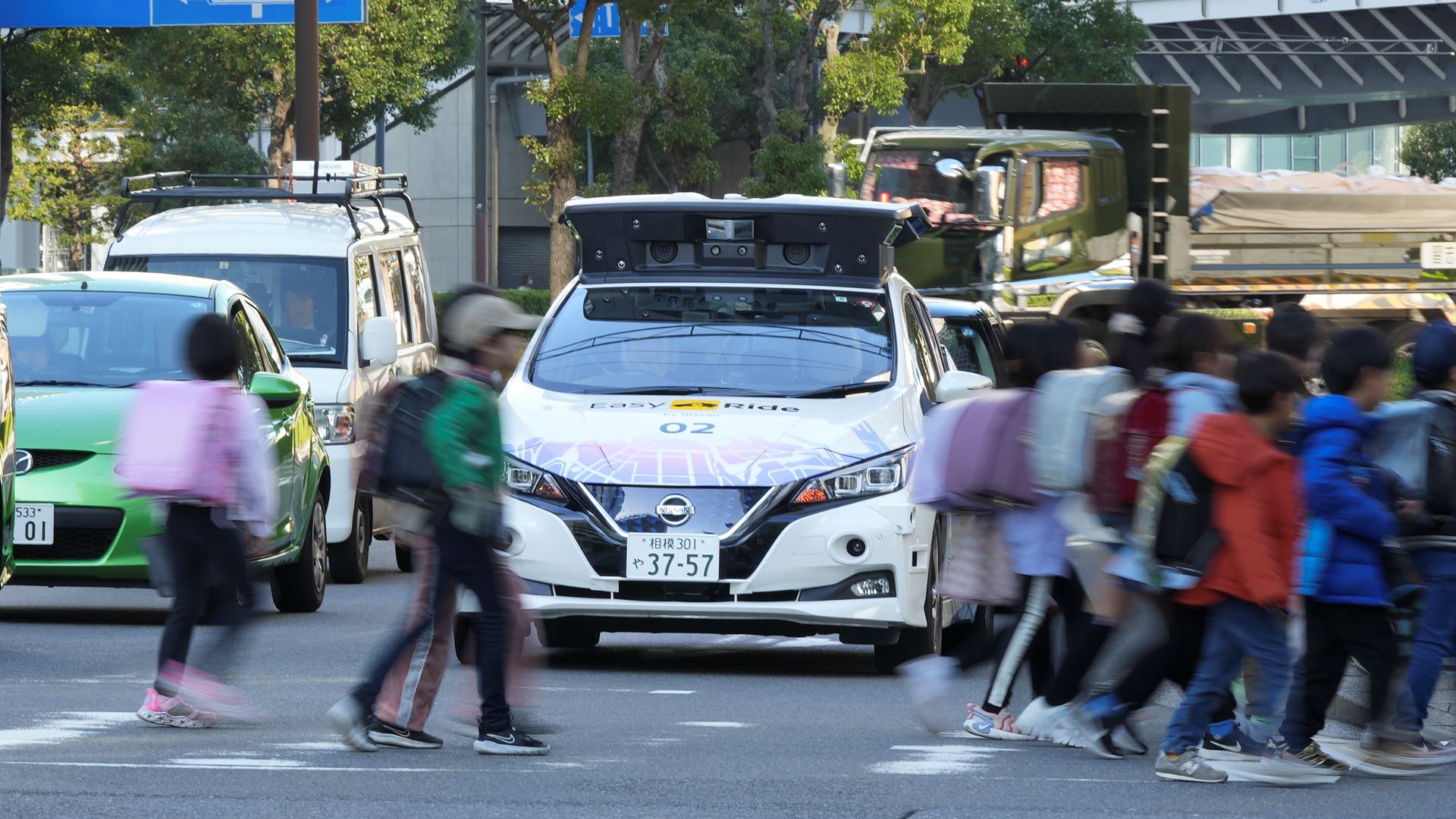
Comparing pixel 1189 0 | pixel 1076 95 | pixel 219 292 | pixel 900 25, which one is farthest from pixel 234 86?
pixel 219 292

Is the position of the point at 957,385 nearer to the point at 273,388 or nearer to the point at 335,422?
the point at 273,388

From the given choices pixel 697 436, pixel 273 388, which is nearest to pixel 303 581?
pixel 273 388

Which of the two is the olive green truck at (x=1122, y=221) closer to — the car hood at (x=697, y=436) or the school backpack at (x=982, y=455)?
the car hood at (x=697, y=436)

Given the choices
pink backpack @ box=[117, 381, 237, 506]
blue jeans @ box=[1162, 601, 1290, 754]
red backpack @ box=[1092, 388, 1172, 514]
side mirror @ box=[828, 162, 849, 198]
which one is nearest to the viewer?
blue jeans @ box=[1162, 601, 1290, 754]

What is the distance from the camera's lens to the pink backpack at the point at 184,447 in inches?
293

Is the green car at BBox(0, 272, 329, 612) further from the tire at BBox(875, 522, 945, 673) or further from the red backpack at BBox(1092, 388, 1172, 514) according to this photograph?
the red backpack at BBox(1092, 388, 1172, 514)

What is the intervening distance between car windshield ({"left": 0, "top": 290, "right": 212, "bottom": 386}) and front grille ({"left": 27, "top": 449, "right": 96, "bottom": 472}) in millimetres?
618

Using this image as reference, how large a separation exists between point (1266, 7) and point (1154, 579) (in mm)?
43605

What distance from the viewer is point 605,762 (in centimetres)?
710

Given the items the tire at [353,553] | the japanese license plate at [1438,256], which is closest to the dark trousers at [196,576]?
the tire at [353,553]

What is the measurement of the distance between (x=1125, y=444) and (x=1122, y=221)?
47.1 feet

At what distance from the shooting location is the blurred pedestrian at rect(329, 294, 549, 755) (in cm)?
678

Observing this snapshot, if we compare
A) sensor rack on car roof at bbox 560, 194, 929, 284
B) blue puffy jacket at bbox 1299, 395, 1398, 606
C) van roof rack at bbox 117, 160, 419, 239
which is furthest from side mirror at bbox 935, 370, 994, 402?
van roof rack at bbox 117, 160, 419, 239

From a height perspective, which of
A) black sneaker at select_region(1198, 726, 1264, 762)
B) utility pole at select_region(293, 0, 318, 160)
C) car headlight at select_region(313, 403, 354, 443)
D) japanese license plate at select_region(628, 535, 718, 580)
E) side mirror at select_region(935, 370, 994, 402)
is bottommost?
black sneaker at select_region(1198, 726, 1264, 762)
